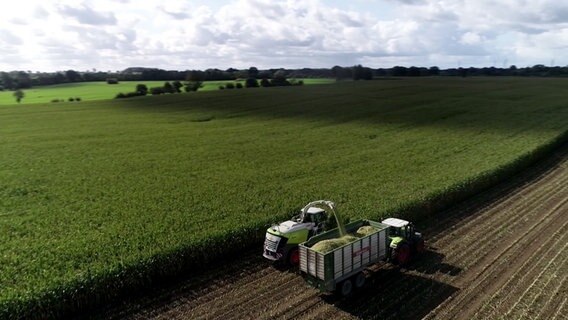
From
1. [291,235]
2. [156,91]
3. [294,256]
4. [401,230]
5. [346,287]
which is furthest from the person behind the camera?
[156,91]

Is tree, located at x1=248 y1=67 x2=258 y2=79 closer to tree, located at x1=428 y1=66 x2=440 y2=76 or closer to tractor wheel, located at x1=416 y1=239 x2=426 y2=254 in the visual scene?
tree, located at x1=428 y1=66 x2=440 y2=76

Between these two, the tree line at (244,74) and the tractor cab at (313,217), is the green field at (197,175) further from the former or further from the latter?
the tree line at (244,74)

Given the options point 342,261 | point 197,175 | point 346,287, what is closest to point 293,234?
point 342,261

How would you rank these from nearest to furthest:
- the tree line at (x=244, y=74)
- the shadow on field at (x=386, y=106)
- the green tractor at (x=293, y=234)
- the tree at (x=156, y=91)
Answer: the green tractor at (x=293, y=234) < the shadow on field at (x=386, y=106) < the tree at (x=156, y=91) < the tree line at (x=244, y=74)

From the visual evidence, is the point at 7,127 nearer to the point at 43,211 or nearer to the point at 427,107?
Result: the point at 43,211

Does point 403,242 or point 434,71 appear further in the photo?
point 434,71

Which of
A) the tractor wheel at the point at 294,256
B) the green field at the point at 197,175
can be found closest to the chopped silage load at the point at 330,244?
the tractor wheel at the point at 294,256

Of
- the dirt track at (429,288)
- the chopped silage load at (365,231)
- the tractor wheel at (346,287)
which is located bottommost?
the dirt track at (429,288)

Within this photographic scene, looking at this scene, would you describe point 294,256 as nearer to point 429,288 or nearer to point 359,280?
point 359,280

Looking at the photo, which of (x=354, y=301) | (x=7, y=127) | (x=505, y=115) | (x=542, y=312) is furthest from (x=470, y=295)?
(x=7, y=127)
